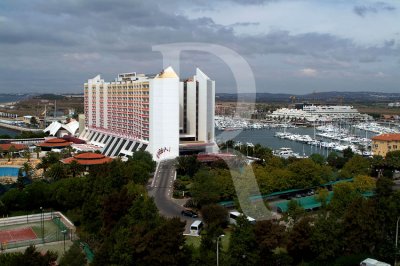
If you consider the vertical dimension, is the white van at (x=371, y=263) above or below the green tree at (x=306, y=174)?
below

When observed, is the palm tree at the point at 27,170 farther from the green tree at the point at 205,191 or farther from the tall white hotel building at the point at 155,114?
the green tree at the point at 205,191

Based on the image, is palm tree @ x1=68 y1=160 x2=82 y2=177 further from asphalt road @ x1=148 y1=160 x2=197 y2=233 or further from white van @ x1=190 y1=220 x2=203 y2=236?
white van @ x1=190 y1=220 x2=203 y2=236

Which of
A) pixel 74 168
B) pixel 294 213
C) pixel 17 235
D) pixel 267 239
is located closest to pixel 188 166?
pixel 74 168

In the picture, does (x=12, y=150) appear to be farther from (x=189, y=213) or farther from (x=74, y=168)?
(x=189, y=213)

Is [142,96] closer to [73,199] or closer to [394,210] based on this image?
[73,199]

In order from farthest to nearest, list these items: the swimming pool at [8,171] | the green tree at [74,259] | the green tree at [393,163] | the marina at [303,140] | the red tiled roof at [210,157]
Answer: the marina at [303,140]
the red tiled roof at [210,157]
the swimming pool at [8,171]
the green tree at [393,163]
the green tree at [74,259]

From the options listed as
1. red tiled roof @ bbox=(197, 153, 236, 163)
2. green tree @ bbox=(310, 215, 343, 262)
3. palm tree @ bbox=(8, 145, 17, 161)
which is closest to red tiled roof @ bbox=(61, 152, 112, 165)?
red tiled roof @ bbox=(197, 153, 236, 163)

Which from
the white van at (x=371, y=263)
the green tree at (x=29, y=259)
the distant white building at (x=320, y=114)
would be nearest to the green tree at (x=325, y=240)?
the white van at (x=371, y=263)
